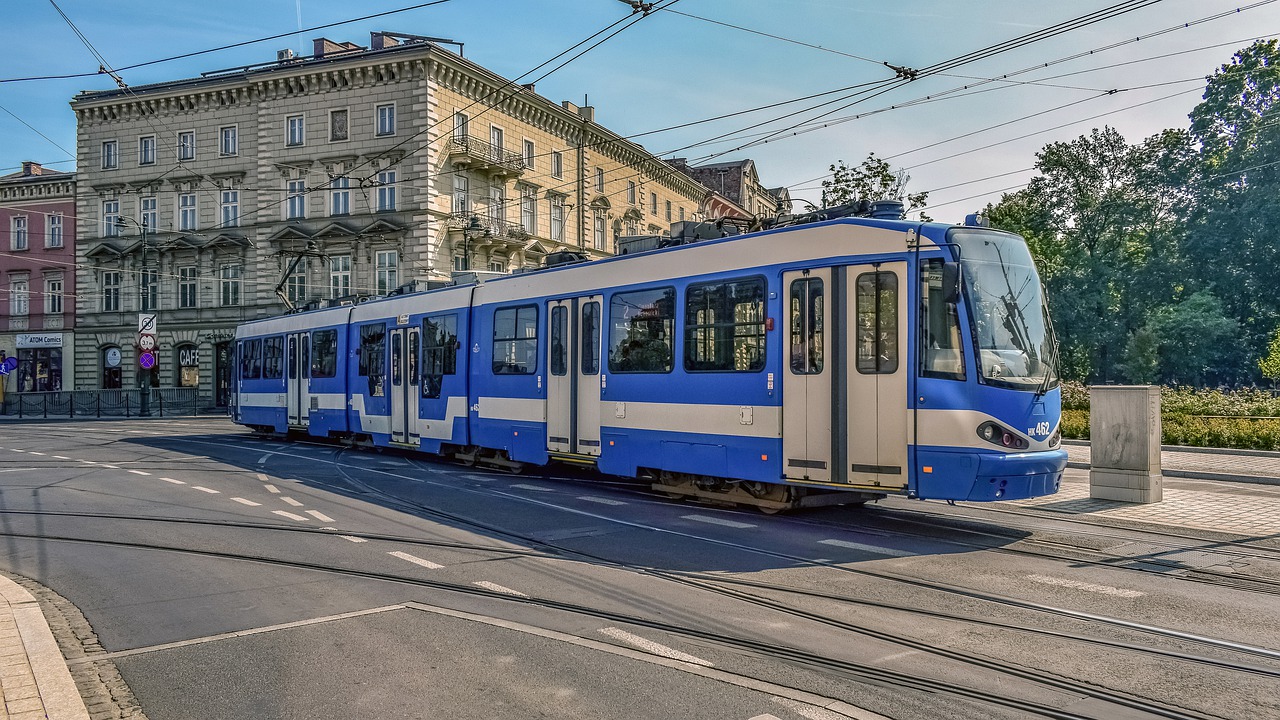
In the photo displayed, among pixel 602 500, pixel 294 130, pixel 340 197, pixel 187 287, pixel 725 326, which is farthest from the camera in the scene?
pixel 187 287

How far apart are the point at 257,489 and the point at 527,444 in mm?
4187

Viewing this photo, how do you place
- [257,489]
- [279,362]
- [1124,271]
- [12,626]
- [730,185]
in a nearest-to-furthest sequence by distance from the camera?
[12,626], [257,489], [279,362], [1124,271], [730,185]

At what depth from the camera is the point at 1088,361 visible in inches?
2101

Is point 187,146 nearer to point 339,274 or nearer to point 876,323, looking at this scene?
point 339,274

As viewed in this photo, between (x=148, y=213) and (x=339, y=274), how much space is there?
1213 cm

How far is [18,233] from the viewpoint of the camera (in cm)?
5275

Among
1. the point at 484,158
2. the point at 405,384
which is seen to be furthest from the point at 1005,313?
the point at 484,158

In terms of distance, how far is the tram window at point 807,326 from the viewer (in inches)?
416

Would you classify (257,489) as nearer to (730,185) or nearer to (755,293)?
(755,293)

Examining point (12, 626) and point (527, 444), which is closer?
point (12, 626)

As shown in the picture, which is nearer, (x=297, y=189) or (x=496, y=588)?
(x=496, y=588)

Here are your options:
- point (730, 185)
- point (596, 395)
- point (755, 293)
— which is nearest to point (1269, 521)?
point (755, 293)

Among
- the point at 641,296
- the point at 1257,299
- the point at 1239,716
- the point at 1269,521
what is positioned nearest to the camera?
the point at 1239,716

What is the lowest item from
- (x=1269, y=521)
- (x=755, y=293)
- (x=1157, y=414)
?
(x=1269, y=521)
